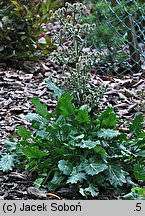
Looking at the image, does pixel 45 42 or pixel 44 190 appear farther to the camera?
pixel 45 42

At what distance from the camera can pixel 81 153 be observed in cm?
249

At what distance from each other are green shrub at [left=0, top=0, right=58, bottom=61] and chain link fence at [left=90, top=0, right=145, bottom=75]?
569 millimetres

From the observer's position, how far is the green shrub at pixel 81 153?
2.38m

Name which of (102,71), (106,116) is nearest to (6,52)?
(102,71)

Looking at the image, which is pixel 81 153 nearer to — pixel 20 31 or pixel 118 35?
pixel 118 35

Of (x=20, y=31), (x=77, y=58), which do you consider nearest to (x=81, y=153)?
(x=77, y=58)

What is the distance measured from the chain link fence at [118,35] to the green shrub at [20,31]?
569mm

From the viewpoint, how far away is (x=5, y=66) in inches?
176

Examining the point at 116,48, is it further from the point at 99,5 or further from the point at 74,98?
the point at 74,98

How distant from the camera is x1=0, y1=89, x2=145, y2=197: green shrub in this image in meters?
2.38

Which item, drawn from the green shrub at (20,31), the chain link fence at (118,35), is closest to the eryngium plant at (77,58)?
the chain link fence at (118,35)

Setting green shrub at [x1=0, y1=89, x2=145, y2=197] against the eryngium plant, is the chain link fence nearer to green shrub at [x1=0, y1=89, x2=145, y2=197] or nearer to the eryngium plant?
the eryngium plant

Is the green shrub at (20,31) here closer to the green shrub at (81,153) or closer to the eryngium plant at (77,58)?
the eryngium plant at (77,58)

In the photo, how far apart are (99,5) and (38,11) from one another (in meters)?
0.67
